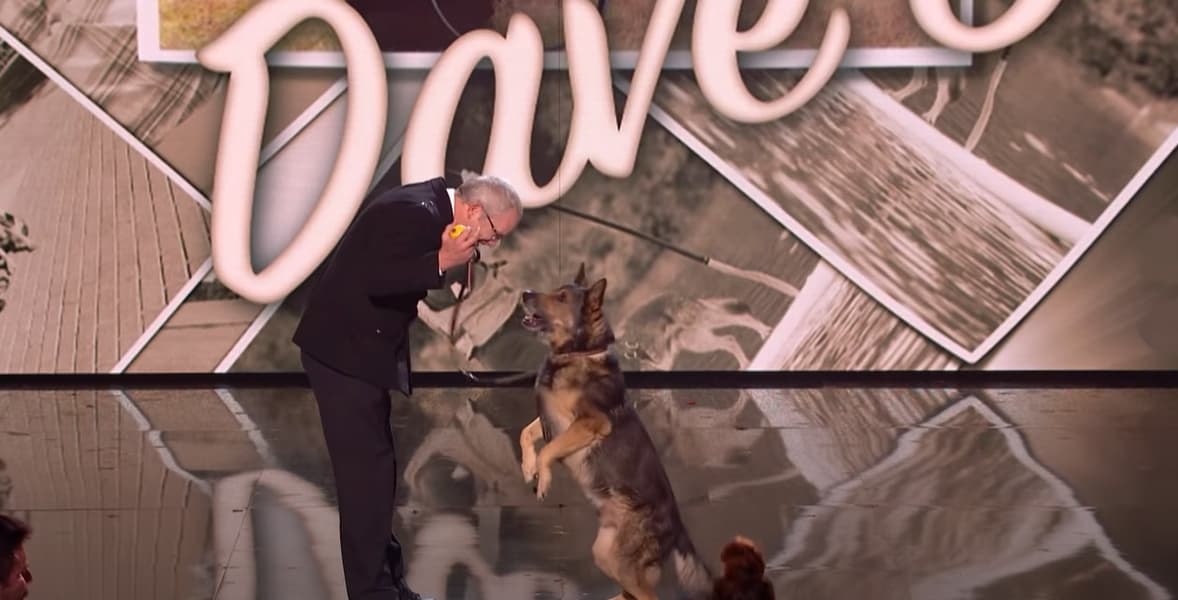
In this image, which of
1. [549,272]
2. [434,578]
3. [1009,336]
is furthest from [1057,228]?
[434,578]

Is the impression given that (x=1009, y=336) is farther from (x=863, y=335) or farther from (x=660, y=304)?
(x=660, y=304)

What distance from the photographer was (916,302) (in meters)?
9.26

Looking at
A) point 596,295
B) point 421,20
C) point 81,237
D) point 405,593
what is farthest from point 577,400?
point 81,237

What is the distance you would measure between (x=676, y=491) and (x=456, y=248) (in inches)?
90.2

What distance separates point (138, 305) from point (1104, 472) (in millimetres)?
4735

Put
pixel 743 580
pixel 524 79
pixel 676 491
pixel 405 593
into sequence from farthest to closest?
pixel 524 79
pixel 676 491
pixel 405 593
pixel 743 580

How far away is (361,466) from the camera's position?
5125mm

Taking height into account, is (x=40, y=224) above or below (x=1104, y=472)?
below

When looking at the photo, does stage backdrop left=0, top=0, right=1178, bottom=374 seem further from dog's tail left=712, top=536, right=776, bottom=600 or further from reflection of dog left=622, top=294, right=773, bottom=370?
dog's tail left=712, top=536, right=776, bottom=600

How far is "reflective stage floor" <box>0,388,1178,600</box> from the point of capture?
581cm

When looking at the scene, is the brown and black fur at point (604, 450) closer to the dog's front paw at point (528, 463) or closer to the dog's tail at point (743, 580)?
the dog's front paw at point (528, 463)

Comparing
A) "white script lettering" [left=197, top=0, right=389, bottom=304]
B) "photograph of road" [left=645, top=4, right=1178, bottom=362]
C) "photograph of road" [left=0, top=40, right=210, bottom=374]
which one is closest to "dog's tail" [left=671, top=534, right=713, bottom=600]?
"photograph of road" [left=645, top=4, right=1178, bottom=362]

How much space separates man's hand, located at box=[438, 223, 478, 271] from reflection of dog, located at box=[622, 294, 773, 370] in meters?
4.35

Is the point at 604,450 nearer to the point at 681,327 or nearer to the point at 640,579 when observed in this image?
the point at 640,579
